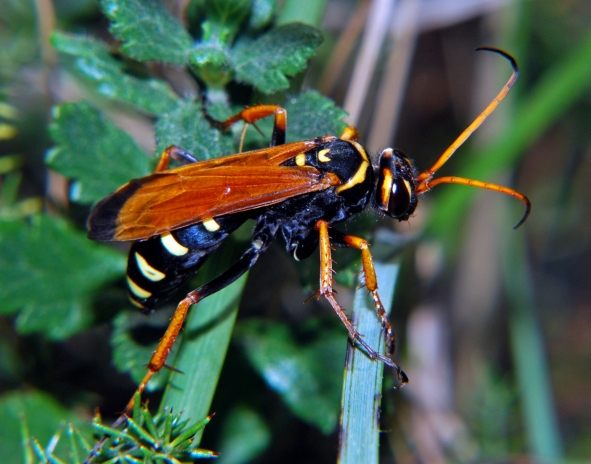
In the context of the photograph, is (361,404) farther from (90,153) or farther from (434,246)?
(434,246)

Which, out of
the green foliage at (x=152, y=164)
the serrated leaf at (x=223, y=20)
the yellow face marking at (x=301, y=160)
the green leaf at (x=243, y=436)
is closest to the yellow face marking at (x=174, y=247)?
the green foliage at (x=152, y=164)

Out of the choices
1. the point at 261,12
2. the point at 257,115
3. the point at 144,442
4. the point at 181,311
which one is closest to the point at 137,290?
the point at 181,311

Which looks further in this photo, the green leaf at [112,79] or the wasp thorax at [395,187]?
the wasp thorax at [395,187]

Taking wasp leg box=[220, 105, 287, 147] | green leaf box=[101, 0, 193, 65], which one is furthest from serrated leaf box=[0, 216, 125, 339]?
green leaf box=[101, 0, 193, 65]

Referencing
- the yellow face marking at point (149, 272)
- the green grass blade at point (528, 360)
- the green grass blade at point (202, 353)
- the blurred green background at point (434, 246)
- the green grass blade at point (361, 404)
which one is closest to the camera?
the green grass blade at point (361, 404)

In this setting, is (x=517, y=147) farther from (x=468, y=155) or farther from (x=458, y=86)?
(x=458, y=86)

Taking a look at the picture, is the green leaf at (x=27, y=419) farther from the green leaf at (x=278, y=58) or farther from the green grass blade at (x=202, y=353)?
the green leaf at (x=278, y=58)
